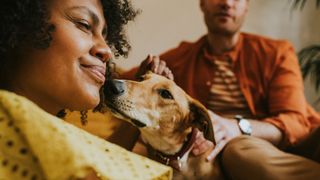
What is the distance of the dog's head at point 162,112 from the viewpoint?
4.96ft

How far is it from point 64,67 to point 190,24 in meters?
2.02

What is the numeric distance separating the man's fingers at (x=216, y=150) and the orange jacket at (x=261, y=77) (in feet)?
1.13

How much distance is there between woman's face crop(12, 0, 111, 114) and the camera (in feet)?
2.80

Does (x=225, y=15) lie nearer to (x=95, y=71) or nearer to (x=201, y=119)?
(x=201, y=119)

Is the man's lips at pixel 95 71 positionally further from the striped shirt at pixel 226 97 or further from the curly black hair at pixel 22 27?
the striped shirt at pixel 226 97

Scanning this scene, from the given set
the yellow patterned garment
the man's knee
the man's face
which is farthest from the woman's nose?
the man's face

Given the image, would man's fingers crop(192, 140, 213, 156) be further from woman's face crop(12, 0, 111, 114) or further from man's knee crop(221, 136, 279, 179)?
woman's face crop(12, 0, 111, 114)

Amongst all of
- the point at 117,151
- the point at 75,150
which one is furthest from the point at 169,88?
the point at 75,150

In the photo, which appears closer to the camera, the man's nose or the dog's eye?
the dog's eye

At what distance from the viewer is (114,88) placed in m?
1.42

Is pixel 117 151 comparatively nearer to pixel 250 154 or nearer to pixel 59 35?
pixel 59 35

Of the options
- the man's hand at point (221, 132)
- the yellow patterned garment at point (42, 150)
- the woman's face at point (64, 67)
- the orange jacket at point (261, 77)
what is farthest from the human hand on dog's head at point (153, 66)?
the yellow patterned garment at point (42, 150)

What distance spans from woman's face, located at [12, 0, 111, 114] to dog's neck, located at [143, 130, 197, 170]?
2.33 feet

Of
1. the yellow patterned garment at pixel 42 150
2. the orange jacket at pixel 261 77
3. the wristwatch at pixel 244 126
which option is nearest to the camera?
the yellow patterned garment at pixel 42 150
